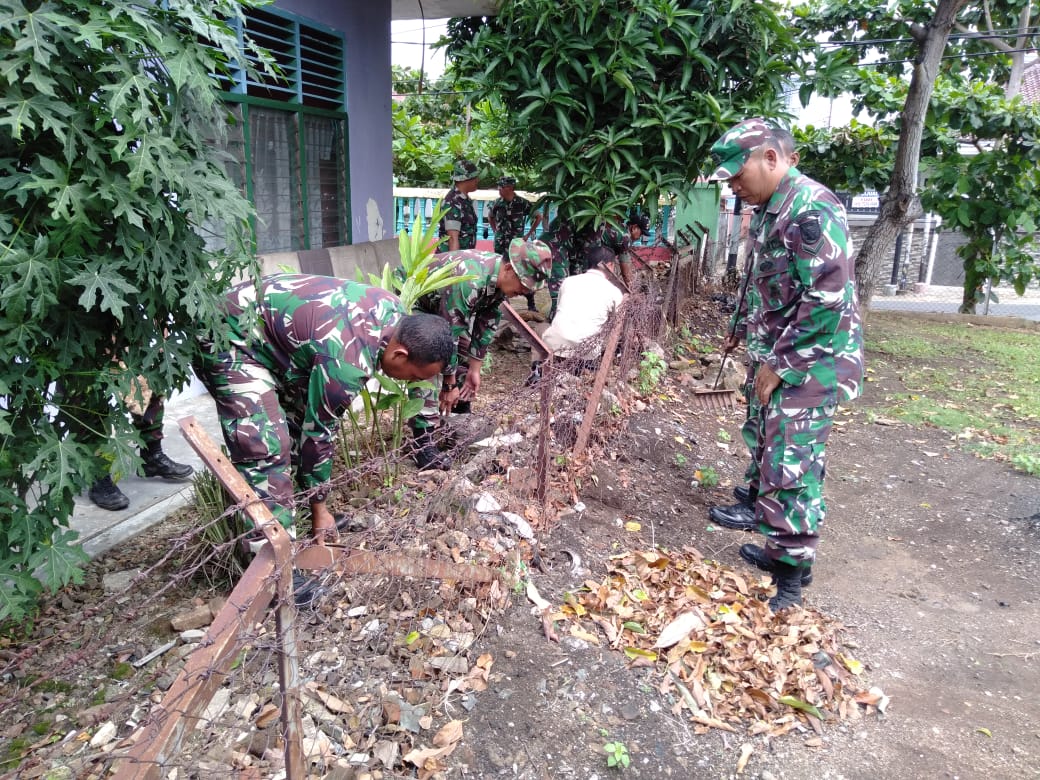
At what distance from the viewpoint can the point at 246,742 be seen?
7.09ft

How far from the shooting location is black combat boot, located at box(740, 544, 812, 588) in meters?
3.25

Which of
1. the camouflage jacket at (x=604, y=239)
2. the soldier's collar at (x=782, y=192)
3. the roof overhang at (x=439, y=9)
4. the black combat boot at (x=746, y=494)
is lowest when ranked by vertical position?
the black combat boot at (x=746, y=494)

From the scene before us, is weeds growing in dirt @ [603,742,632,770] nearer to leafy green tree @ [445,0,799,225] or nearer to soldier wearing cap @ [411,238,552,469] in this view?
soldier wearing cap @ [411,238,552,469]

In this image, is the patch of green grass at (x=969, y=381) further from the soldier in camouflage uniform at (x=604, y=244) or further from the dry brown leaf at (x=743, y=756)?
the dry brown leaf at (x=743, y=756)

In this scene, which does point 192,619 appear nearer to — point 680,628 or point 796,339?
point 680,628

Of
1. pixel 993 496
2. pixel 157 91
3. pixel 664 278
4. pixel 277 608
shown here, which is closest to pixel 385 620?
pixel 277 608

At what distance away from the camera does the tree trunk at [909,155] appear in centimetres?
719

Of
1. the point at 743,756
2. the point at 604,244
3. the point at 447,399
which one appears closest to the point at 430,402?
the point at 447,399

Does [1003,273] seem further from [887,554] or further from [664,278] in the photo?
[887,554]

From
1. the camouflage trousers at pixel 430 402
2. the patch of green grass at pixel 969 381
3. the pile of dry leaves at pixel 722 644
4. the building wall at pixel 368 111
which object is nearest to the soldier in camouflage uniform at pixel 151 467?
the camouflage trousers at pixel 430 402

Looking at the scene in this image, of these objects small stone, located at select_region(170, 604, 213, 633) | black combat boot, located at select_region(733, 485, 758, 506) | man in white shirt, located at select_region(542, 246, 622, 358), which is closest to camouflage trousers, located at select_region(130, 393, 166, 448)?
small stone, located at select_region(170, 604, 213, 633)

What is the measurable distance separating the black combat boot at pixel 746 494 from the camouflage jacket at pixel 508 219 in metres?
4.80

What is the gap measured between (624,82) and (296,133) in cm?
290

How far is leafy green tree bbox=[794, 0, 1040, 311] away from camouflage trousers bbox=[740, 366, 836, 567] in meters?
4.96
